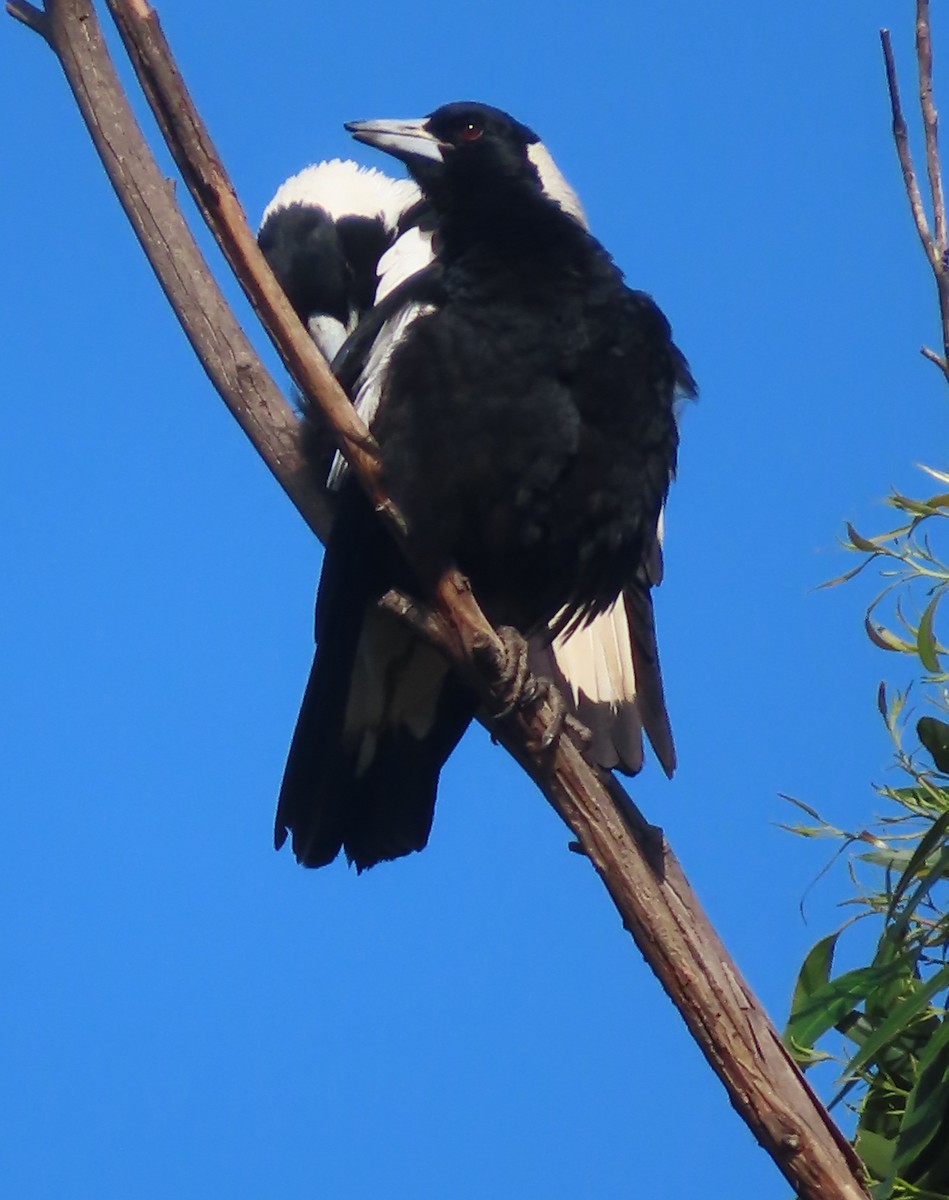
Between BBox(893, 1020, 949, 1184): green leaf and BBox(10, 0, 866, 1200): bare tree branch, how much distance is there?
2.9 inches

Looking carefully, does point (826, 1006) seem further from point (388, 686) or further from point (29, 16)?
point (29, 16)

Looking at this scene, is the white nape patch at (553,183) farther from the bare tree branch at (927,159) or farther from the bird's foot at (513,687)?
the bare tree branch at (927,159)

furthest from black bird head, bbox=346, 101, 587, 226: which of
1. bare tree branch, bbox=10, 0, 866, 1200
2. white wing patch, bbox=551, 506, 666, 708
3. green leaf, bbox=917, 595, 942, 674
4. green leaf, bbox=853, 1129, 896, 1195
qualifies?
green leaf, bbox=853, 1129, 896, 1195

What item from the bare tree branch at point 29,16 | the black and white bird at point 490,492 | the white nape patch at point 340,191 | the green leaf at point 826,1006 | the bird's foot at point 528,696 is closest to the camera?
the green leaf at point 826,1006

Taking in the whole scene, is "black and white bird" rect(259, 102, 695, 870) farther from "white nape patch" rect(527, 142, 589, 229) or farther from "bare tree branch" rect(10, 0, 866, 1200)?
"bare tree branch" rect(10, 0, 866, 1200)

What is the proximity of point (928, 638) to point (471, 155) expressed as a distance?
4.08 ft

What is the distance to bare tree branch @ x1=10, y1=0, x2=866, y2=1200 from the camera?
163 cm

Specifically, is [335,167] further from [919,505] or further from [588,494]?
[919,505]

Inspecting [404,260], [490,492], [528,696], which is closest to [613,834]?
[528,696]

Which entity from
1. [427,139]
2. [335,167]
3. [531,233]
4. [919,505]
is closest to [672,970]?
[919,505]

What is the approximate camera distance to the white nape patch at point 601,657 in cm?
233

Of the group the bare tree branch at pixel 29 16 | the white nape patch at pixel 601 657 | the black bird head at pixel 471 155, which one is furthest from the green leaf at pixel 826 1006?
the bare tree branch at pixel 29 16

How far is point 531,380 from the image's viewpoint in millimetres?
2135

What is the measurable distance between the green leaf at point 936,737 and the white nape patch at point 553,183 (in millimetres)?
1084
